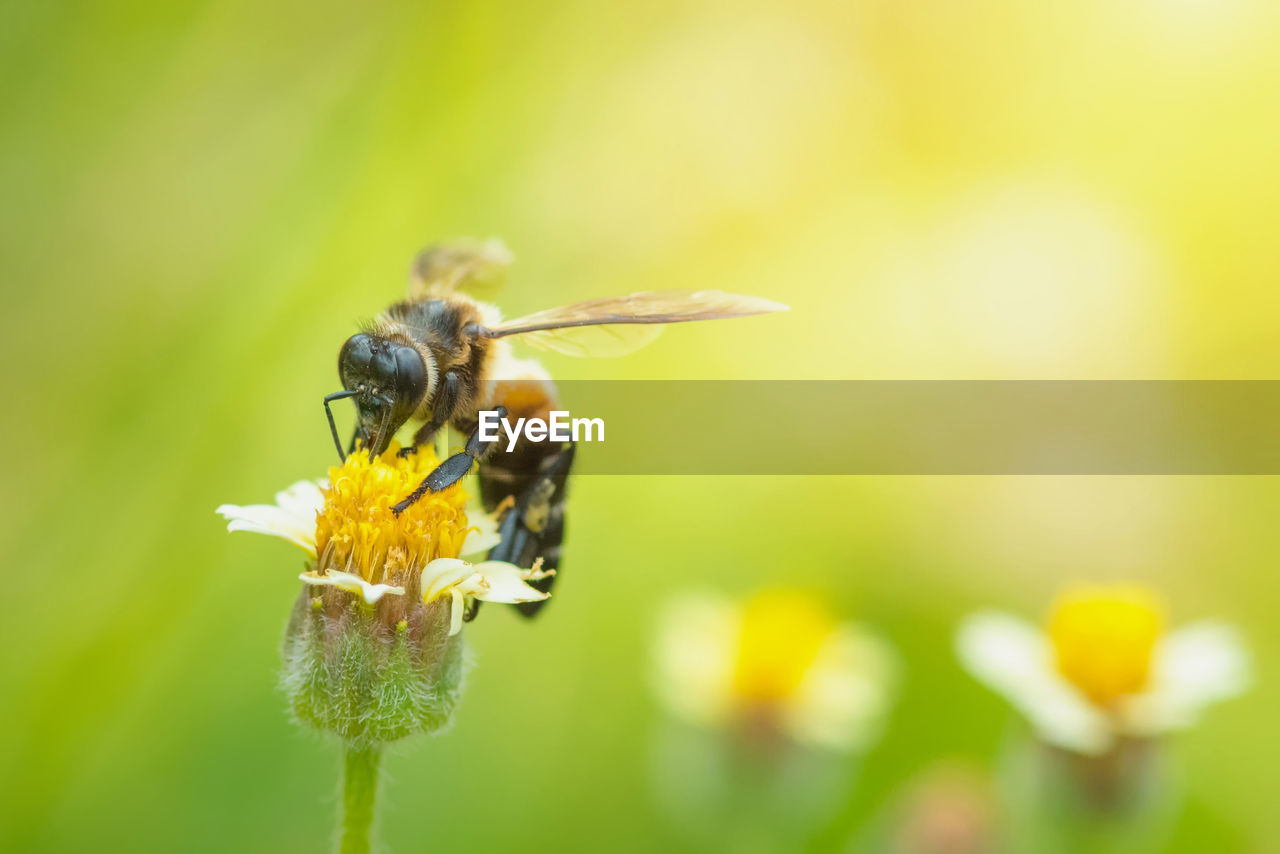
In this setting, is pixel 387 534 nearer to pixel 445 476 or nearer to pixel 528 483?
pixel 445 476

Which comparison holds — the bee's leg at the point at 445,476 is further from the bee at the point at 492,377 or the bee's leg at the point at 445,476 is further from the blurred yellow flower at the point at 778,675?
the blurred yellow flower at the point at 778,675

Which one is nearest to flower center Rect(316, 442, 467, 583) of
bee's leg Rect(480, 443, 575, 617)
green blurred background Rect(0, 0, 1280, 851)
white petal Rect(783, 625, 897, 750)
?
bee's leg Rect(480, 443, 575, 617)

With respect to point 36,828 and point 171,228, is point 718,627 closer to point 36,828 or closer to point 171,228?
point 36,828

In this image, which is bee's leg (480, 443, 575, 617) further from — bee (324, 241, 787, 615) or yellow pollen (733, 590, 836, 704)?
yellow pollen (733, 590, 836, 704)

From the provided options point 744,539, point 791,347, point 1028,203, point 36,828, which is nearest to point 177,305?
point 36,828

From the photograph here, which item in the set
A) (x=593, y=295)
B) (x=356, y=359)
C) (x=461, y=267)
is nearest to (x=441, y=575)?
(x=356, y=359)
